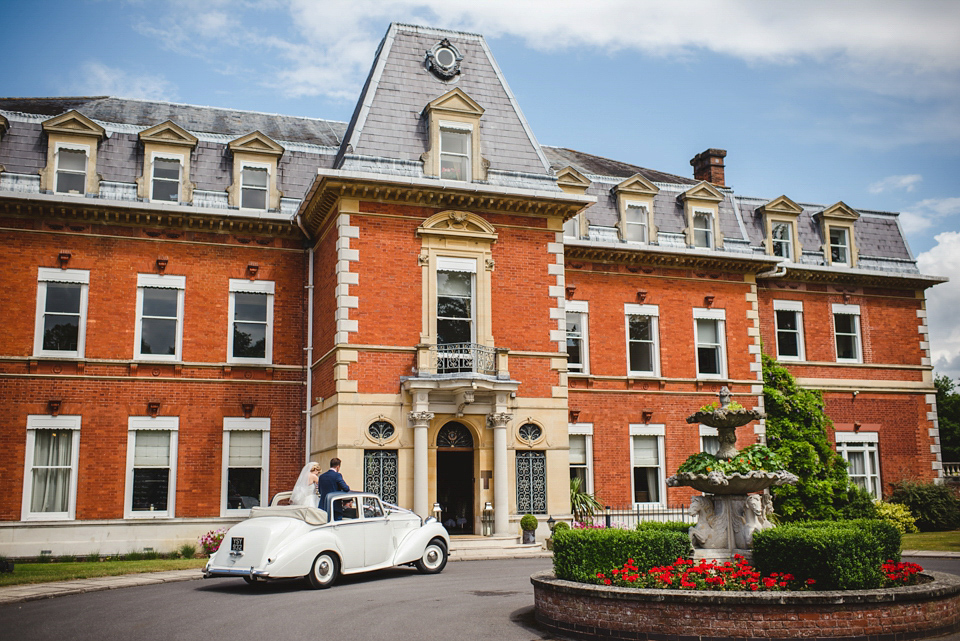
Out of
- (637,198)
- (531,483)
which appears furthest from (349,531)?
(637,198)

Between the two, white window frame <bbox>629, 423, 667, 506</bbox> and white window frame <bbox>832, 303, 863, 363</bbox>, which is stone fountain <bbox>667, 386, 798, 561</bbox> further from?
white window frame <bbox>832, 303, 863, 363</bbox>

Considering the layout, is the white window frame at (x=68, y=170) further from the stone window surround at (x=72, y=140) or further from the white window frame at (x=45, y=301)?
the white window frame at (x=45, y=301)

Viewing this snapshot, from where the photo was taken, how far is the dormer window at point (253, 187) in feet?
79.7

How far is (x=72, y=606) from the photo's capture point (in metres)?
12.5

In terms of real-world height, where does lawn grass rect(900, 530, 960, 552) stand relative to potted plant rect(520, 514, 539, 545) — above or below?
below

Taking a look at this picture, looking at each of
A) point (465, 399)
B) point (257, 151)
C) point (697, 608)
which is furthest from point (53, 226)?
point (697, 608)

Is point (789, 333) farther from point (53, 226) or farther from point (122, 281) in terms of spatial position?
point (53, 226)

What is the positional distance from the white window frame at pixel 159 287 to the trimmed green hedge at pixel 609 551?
15.1m

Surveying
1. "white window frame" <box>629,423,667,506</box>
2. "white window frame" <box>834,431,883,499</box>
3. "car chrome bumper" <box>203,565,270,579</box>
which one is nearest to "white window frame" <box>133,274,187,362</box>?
"car chrome bumper" <box>203,565,270,579</box>

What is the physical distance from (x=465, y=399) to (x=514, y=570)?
512 cm

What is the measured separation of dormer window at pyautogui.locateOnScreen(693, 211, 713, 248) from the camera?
93.1ft

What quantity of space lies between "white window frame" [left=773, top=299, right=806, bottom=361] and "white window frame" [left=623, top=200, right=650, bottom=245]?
5.38m

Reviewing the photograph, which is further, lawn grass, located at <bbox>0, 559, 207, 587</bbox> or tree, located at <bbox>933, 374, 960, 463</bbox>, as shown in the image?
tree, located at <bbox>933, 374, 960, 463</bbox>

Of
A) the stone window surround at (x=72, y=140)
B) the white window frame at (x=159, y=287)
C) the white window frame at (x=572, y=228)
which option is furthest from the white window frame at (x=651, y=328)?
the stone window surround at (x=72, y=140)
